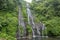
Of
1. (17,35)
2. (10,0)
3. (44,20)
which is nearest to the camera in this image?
(17,35)

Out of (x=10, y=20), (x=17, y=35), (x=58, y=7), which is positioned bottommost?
(x=17, y=35)

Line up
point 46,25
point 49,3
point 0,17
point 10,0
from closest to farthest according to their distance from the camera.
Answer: point 0,17 < point 10,0 < point 46,25 < point 49,3

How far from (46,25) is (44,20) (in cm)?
200

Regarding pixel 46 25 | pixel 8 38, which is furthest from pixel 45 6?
pixel 8 38

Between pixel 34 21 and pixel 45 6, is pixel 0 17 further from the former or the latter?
pixel 45 6

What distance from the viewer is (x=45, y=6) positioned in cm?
3030

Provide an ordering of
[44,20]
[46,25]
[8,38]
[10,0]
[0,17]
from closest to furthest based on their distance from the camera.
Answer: [8,38] → [0,17] → [10,0] → [46,25] → [44,20]

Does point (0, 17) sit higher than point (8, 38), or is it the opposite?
point (0, 17)

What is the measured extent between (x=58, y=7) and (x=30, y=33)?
779 cm

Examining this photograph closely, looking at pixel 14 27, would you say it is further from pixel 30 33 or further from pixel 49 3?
pixel 49 3

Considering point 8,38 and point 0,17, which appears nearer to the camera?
point 8,38

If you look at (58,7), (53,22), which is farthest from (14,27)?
(58,7)

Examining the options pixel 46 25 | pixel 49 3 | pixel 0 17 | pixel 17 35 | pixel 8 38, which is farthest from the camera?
pixel 49 3

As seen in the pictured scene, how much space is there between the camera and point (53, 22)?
25891mm
